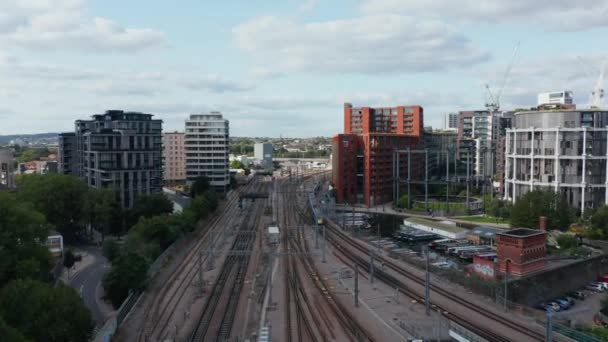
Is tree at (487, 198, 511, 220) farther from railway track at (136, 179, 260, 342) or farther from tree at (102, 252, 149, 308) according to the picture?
tree at (102, 252, 149, 308)

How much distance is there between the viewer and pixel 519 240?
37.9 meters

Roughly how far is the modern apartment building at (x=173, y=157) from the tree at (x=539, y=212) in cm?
8233

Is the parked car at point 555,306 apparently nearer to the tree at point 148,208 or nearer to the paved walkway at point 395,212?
the paved walkway at point 395,212

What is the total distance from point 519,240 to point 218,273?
24005 millimetres

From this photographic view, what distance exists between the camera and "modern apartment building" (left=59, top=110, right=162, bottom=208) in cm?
6500

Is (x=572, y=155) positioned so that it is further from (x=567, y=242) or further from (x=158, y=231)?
(x=158, y=231)

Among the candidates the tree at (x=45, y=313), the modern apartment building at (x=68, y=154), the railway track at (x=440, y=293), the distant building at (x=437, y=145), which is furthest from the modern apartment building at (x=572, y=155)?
the modern apartment building at (x=68, y=154)

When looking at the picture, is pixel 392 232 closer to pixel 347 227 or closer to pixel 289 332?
pixel 347 227

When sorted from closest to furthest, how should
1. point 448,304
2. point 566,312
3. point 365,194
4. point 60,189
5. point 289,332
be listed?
point 289,332
point 448,304
point 566,312
point 60,189
point 365,194

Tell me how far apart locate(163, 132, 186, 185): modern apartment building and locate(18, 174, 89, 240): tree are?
203 feet

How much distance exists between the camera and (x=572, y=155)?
6481 cm

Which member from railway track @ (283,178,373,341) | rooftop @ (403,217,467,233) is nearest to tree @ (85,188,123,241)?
railway track @ (283,178,373,341)

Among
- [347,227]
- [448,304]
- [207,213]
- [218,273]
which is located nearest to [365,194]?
[347,227]

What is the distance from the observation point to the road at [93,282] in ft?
115
